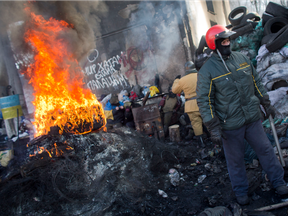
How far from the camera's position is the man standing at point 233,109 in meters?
2.53

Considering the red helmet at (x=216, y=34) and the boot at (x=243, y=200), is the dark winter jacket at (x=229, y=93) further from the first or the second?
the boot at (x=243, y=200)

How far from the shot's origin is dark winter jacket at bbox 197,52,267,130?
252 cm

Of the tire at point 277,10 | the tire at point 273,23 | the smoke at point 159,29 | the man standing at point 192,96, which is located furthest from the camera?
the smoke at point 159,29

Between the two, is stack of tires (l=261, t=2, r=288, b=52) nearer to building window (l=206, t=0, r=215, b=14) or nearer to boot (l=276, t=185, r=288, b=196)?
boot (l=276, t=185, r=288, b=196)

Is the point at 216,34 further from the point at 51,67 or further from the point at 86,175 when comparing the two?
the point at 51,67

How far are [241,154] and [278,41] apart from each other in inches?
149

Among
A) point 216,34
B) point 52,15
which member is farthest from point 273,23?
point 52,15

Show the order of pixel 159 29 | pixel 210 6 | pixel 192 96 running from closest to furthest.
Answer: pixel 192 96, pixel 159 29, pixel 210 6

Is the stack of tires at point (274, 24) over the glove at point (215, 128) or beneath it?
over

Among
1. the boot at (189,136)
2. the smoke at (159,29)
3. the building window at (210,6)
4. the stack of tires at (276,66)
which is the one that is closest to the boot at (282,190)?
the stack of tires at (276,66)

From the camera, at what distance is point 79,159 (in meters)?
3.89

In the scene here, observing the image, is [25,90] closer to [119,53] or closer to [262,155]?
[119,53]

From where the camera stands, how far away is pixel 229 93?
253 cm

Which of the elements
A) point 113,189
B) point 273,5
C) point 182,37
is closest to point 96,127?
point 113,189
